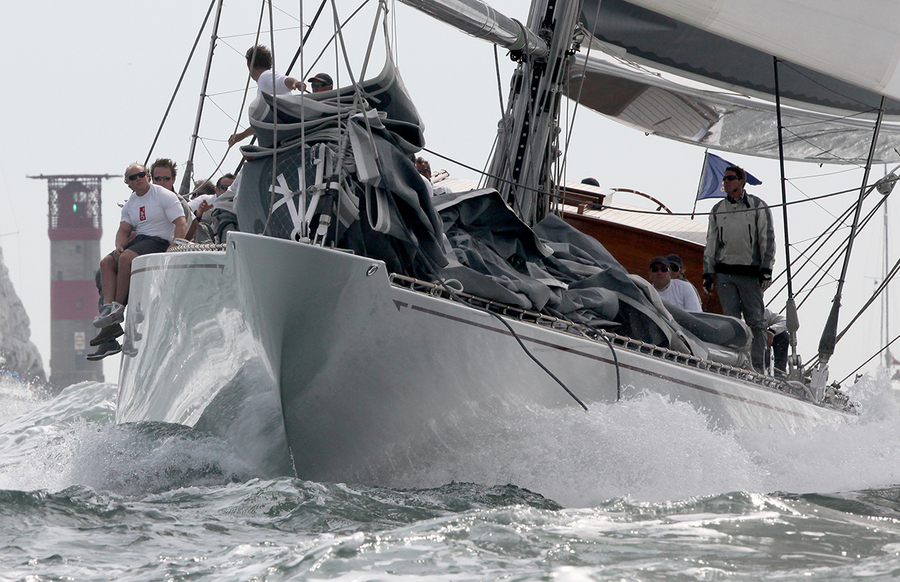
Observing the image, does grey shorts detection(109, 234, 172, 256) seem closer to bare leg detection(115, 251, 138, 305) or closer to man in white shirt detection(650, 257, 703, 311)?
bare leg detection(115, 251, 138, 305)

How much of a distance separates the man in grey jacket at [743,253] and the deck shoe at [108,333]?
11.7ft

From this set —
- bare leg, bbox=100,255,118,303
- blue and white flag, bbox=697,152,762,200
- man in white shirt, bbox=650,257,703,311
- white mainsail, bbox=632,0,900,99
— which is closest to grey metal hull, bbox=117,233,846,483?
bare leg, bbox=100,255,118,303

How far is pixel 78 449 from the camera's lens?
4.59 metres

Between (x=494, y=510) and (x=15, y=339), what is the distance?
79.4 m

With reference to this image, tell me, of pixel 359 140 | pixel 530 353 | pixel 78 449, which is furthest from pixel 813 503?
pixel 78 449

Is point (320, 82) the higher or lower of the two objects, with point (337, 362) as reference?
higher

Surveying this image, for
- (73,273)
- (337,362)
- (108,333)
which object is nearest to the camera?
(337,362)

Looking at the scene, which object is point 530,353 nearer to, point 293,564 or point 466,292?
point 466,292

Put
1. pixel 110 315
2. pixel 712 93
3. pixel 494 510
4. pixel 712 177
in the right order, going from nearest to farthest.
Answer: pixel 494 510 < pixel 110 315 < pixel 712 93 < pixel 712 177

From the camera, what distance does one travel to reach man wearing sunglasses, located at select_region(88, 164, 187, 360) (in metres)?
5.41

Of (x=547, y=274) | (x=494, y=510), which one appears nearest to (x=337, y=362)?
(x=494, y=510)

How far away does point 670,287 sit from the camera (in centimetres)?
621

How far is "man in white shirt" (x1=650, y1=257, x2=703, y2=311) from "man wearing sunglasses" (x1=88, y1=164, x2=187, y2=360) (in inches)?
110

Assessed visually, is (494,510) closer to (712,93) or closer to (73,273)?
(712,93)
